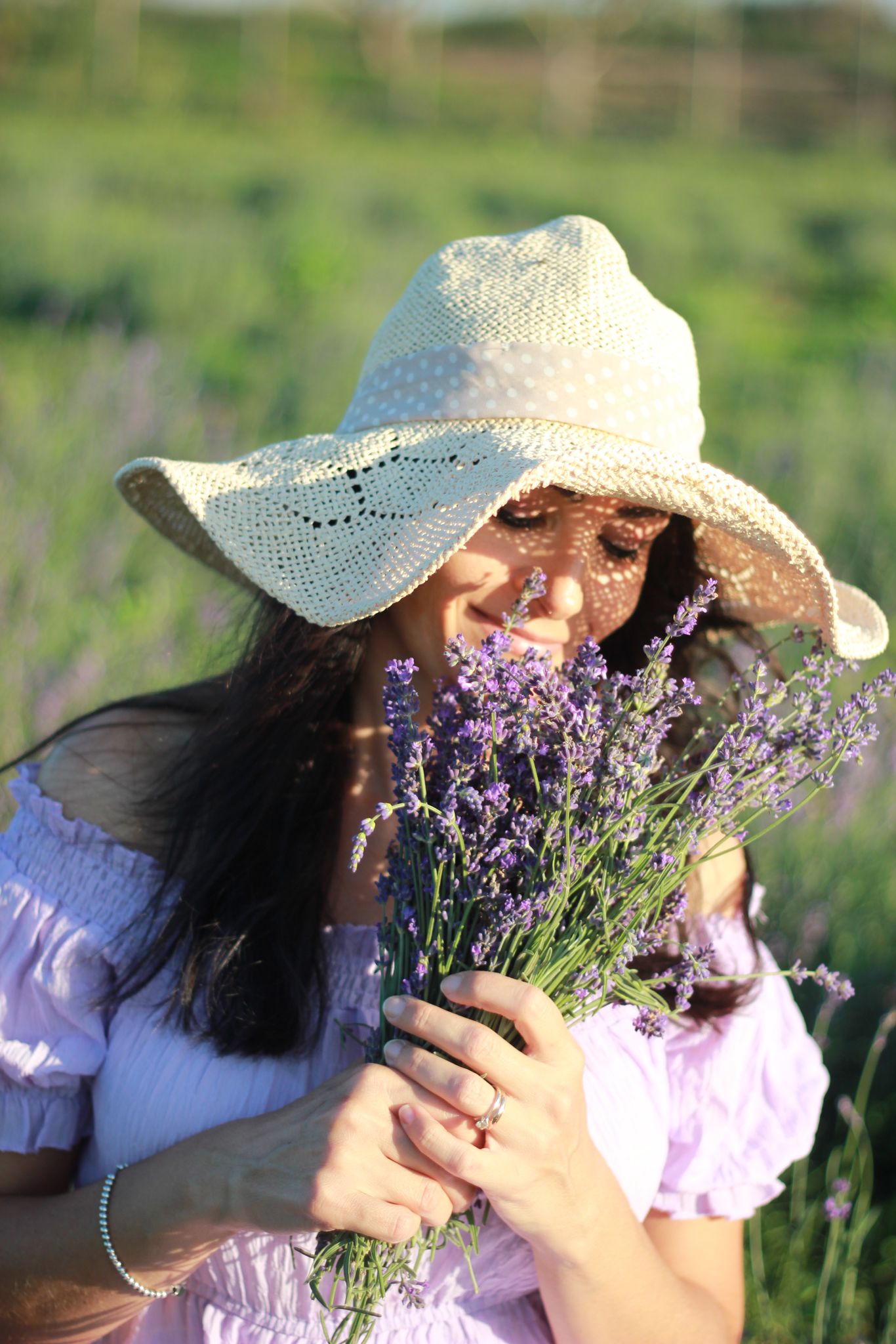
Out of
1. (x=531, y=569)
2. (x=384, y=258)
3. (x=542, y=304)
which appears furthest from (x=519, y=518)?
(x=384, y=258)

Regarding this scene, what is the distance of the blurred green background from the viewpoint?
11.1 ft

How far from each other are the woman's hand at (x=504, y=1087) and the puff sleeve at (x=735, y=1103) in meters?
0.52

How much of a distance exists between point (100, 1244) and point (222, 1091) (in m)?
0.23

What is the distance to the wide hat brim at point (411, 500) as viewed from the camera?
1498 millimetres

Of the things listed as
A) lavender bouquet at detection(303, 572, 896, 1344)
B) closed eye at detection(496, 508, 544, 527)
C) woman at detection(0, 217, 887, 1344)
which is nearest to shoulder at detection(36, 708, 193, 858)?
woman at detection(0, 217, 887, 1344)

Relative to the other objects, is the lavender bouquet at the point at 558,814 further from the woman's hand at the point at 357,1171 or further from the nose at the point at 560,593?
the nose at the point at 560,593

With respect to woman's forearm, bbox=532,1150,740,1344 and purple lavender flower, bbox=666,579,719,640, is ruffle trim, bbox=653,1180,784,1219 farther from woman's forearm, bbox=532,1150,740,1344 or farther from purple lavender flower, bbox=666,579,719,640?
purple lavender flower, bbox=666,579,719,640

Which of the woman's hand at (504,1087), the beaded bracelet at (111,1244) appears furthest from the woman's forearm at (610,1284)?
the beaded bracelet at (111,1244)

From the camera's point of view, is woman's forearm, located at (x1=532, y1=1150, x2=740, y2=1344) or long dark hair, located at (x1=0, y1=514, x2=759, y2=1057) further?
long dark hair, located at (x1=0, y1=514, x2=759, y2=1057)

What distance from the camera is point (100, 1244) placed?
1570 millimetres

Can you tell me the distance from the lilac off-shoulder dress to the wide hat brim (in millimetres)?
498

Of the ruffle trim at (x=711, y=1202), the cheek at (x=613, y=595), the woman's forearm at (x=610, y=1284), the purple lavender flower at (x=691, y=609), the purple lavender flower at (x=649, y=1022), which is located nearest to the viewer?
the purple lavender flower at (x=691, y=609)

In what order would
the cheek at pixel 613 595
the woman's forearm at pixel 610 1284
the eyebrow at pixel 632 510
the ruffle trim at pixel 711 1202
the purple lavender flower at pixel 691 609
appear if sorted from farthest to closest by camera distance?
the ruffle trim at pixel 711 1202 → the cheek at pixel 613 595 → the eyebrow at pixel 632 510 → the woman's forearm at pixel 610 1284 → the purple lavender flower at pixel 691 609

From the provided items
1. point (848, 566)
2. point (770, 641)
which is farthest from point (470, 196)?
point (770, 641)
